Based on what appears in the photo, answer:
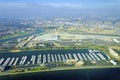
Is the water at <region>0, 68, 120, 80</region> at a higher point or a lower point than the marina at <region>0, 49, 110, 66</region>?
higher

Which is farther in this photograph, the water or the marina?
the marina

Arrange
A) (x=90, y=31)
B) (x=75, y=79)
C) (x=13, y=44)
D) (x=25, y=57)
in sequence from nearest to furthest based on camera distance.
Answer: (x=75, y=79), (x=25, y=57), (x=13, y=44), (x=90, y=31)

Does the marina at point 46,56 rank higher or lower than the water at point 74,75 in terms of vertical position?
lower

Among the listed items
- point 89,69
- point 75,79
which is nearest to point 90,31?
point 89,69

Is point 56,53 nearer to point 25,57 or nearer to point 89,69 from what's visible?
point 25,57

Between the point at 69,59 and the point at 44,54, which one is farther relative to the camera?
the point at 44,54

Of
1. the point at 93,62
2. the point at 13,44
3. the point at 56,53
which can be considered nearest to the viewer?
the point at 93,62

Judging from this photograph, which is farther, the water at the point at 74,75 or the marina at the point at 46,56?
the marina at the point at 46,56

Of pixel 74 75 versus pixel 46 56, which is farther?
pixel 46 56
